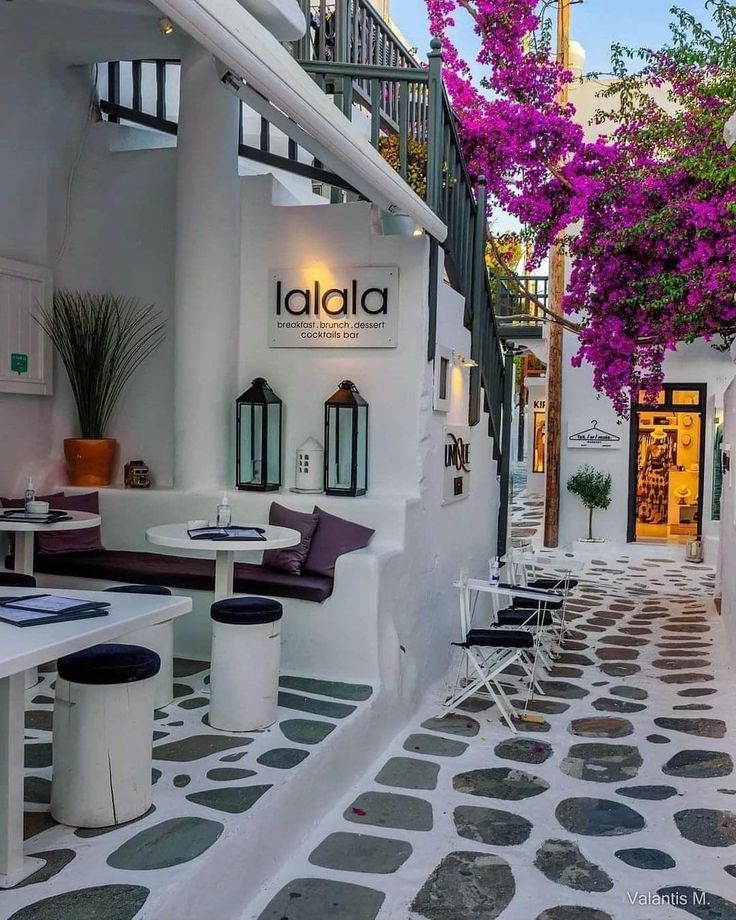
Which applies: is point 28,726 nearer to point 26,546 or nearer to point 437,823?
point 26,546

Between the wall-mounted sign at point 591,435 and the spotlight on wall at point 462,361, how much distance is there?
6.18m

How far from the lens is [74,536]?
17.7 feet

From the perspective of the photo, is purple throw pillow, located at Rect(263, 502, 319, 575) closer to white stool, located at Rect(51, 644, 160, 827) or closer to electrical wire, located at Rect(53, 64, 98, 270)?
white stool, located at Rect(51, 644, 160, 827)

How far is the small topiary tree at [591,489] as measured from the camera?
12266 mm

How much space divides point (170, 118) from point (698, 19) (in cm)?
409

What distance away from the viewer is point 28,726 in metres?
3.74

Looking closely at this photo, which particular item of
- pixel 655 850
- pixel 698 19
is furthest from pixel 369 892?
pixel 698 19

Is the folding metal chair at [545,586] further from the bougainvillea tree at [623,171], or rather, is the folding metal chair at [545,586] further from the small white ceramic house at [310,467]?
the small white ceramic house at [310,467]

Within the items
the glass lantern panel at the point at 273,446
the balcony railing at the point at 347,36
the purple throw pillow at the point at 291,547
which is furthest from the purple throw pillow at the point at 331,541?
the balcony railing at the point at 347,36

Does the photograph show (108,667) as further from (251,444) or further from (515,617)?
(515,617)

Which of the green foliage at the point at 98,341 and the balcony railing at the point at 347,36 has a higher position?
the balcony railing at the point at 347,36

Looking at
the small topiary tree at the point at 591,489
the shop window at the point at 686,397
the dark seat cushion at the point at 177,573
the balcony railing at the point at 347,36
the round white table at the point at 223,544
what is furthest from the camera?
the shop window at the point at 686,397

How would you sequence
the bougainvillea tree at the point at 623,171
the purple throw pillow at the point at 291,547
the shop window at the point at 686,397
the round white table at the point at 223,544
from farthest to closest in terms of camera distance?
1. the shop window at the point at 686,397
2. the bougainvillea tree at the point at 623,171
3. the purple throw pillow at the point at 291,547
4. the round white table at the point at 223,544

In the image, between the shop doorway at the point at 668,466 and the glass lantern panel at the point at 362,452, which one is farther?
the shop doorway at the point at 668,466
